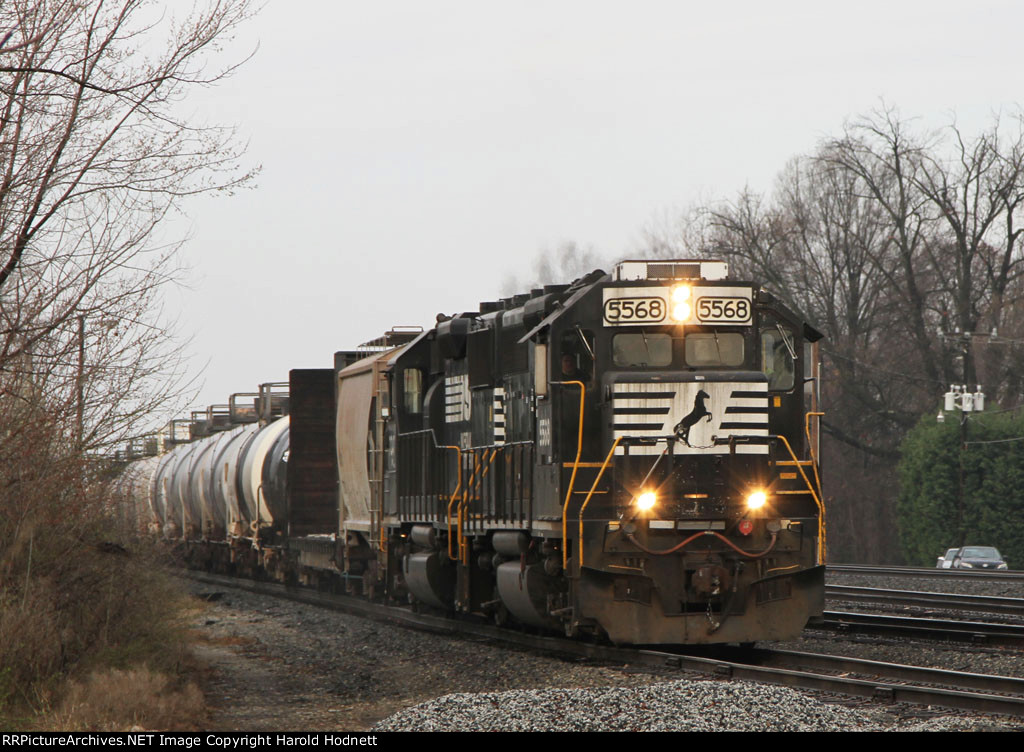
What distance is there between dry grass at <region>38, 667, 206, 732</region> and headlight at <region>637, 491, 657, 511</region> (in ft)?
14.1

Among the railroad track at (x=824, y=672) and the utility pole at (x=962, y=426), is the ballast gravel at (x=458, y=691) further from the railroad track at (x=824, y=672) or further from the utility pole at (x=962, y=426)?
the utility pole at (x=962, y=426)

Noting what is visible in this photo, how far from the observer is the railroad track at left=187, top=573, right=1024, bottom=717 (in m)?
10.2

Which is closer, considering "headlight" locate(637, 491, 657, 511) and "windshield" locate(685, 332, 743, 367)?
"headlight" locate(637, 491, 657, 511)

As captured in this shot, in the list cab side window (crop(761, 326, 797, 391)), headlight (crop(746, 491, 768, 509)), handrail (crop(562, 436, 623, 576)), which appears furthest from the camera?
cab side window (crop(761, 326, 797, 391))

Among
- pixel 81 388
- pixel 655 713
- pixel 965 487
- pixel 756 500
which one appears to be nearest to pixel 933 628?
pixel 756 500

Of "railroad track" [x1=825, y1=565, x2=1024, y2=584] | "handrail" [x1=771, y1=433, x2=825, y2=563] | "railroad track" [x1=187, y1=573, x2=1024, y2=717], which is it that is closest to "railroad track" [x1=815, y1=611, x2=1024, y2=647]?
"railroad track" [x1=187, y1=573, x2=1024, y2=717]

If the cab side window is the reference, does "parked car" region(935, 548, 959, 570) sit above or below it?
below

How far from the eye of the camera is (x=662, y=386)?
13.2 metres

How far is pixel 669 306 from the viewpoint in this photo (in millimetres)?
13484

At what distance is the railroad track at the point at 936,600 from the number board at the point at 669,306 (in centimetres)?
739

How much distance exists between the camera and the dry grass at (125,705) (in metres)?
10.1

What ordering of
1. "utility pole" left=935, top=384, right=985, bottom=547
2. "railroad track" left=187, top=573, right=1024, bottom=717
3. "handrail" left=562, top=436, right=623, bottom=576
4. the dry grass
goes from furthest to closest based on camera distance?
1. "utility pole" left=935, top=384, right=985, bottom=547
2. "handrail" left=562, top=436, right=623, bottom=576
3. "railroad track" left=187, top=573, right=1024, bottom=717
4. the dry grass

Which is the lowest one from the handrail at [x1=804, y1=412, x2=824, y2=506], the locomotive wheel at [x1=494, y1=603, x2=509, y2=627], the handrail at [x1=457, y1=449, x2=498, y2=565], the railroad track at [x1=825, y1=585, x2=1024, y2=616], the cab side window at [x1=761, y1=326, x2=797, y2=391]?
the railroad track at [x1=825, y1=585, x2=1024, y2=616]

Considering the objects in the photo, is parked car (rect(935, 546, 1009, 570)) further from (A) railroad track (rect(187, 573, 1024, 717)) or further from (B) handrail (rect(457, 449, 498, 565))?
(B) handrail (rect(457, 449, 498, 565))
